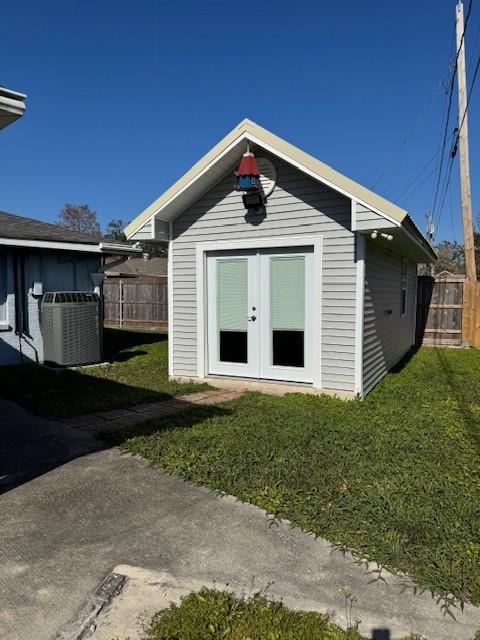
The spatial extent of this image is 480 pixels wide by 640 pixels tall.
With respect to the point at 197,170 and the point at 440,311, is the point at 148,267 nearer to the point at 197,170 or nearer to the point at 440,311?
the point at 440,311

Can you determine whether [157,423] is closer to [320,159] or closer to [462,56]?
[320,159]

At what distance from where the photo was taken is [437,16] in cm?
1039

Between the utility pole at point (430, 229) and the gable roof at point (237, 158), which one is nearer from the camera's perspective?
the gable roof at point (237, 158)

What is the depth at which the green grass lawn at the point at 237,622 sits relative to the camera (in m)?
1.99

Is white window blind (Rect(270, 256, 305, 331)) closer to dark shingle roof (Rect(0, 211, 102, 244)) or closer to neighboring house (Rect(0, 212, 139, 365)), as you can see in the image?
neighboring house (Rect(0, 212, 139, 365))

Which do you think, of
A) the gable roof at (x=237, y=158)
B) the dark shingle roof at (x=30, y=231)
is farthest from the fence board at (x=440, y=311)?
the dark shingle roof at (x=30, y=231)

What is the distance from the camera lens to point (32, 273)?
30.1ft

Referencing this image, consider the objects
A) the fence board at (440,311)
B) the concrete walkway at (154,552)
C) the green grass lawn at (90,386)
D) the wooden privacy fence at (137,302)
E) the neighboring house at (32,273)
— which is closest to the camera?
the concrete walkway at (154,552)

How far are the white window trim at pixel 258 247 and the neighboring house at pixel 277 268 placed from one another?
16mm

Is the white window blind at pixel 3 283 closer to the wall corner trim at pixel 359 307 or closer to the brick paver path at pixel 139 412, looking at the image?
the brick paver path at pixel 139 412

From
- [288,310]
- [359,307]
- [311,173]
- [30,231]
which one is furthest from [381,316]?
[30,231]

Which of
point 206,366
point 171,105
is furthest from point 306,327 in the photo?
point 171,105

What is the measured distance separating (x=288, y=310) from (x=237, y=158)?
2.43m

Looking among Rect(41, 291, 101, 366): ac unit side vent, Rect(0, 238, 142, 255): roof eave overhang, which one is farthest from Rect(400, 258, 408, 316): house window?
Rect(41, 291, 101, 366): ac unit side vent
